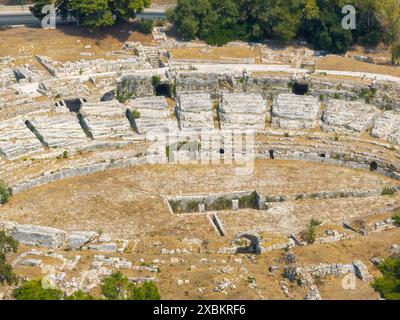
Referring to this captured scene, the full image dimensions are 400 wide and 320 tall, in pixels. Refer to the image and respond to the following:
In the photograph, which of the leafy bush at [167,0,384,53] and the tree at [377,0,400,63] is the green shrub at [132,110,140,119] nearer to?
the leafy bush at [167,0,384,53]

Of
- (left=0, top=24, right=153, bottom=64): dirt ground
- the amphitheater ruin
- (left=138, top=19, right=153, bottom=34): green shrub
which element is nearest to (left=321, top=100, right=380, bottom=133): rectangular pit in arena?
the amphitheater ruin

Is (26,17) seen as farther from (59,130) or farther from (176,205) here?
(176,205)

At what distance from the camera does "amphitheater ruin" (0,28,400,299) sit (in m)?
36.5

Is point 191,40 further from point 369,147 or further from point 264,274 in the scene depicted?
point 264,274

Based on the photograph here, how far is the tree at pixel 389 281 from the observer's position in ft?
105

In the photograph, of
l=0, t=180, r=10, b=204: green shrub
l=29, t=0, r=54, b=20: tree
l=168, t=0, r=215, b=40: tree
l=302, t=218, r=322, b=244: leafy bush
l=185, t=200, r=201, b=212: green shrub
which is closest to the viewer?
l=302, t=218, r=322, b=244: leafy bush

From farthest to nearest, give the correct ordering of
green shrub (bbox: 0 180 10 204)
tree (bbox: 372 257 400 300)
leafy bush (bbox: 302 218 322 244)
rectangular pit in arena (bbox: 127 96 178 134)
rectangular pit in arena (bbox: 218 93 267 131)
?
rectangular pit in arena (bbox: 218 93 267 131), rectangular pit in arena (bbox: 127 96 178 134), green shrub (bbox: 0 180 10 204), leafy bush (bbox: 302 218 322 244), tree (bbox: 372 257 400 300)

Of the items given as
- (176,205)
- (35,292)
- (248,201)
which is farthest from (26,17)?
(35,292)

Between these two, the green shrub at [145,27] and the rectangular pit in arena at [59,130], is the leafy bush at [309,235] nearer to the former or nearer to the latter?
the rectangular pit in arena at [59,130]

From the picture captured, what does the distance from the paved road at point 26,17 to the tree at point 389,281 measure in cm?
5076

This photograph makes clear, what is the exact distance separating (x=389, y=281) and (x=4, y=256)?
62.3 feet

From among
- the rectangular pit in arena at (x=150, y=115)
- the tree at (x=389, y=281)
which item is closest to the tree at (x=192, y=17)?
the rectangular pit in arena at (x=150, y=115)

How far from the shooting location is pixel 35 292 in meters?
30.7

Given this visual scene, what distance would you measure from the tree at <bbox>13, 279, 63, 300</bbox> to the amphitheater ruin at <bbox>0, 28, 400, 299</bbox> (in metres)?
2.38
